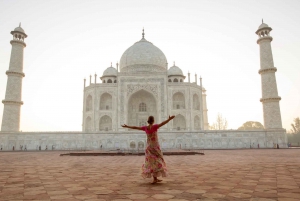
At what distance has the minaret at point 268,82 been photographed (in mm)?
19852

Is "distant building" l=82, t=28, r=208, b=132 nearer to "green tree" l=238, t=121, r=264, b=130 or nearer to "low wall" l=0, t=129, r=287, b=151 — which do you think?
"low wall" l=0, t=129, r=287, b=151

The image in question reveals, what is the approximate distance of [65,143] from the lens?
1917 cm

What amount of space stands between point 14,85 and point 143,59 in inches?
556

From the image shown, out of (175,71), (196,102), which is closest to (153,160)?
(196,102)

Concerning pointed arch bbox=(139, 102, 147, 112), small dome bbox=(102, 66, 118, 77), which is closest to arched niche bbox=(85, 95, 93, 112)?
small dome bbox=(102, 66, 118, 77)

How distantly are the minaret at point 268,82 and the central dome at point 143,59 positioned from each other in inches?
458

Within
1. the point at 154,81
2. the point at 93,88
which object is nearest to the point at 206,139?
the point at 154,81

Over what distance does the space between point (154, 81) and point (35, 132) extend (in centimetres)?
1227

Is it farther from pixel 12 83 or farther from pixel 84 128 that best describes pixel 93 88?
pixel 12 83

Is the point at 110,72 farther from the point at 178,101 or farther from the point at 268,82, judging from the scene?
the point at 268,82

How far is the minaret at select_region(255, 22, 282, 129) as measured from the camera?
65.1 ft

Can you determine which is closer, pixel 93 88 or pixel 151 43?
pixel 93 88

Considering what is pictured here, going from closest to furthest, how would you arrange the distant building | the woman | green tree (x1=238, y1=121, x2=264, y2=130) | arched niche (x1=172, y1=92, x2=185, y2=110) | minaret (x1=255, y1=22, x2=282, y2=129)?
the woman, minaret (x1=255, y1=22, x2=282, y2=129), the distant building, arched niche (x1=172, y1=92, x2=185, y2=110), green tree (x1=238, y1=121, x2=264, y2=130)

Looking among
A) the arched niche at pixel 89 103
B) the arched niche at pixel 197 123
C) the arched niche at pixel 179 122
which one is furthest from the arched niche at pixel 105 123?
the arched niche at pixel 197 123
